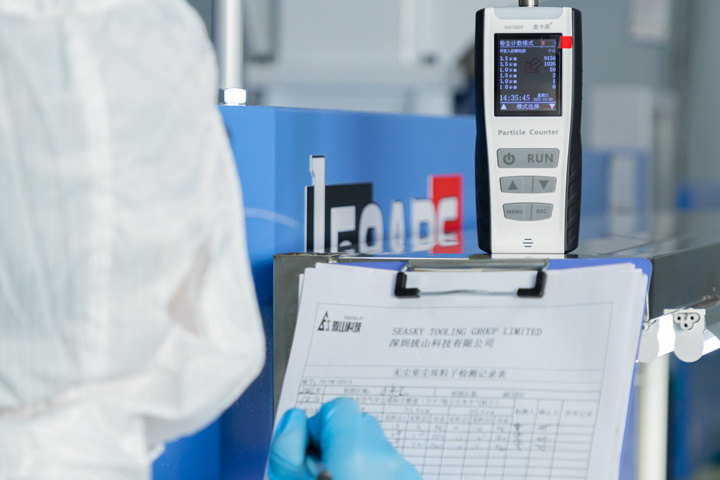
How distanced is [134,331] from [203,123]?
95mm

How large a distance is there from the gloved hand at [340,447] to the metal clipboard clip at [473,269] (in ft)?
0.39

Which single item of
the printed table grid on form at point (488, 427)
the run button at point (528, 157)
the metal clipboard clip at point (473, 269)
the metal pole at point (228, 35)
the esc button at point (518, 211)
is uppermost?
the metal pole at point (228, 35)

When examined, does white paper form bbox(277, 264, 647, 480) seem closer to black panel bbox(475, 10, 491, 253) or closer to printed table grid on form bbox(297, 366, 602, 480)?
printed table grid on form bbox(297, 366, 602, 480)

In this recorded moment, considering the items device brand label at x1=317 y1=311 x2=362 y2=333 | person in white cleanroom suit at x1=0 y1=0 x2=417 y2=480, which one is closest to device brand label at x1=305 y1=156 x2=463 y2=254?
device brand label at x1=317 y1=311 x2=362 y2=333

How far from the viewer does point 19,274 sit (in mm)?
293

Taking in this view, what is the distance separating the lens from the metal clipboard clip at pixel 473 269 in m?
0.54

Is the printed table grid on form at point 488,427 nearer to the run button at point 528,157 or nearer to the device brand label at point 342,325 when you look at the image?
the device brand label at point 342,325

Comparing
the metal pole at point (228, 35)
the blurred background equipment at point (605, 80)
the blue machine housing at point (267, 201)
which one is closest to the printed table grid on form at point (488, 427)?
the blue machine housing at point (267, 201)

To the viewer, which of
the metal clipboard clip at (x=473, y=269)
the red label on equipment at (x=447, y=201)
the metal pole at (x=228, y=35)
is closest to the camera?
the metal clipboard clip at (x=473, y=269)

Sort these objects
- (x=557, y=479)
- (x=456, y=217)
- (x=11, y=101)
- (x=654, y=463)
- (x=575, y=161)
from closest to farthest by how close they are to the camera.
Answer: (x=11, y=101) < (x=557, y=479) < (x=575, y=161) < (x=456, y=217) < (x=654, y=463)

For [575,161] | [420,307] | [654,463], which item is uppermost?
[575,161]

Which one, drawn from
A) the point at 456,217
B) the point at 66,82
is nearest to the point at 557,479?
the point at 66,82

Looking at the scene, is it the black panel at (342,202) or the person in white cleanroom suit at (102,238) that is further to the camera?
the black panel at (342,202)

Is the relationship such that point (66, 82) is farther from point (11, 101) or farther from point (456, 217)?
point (456, 217)
